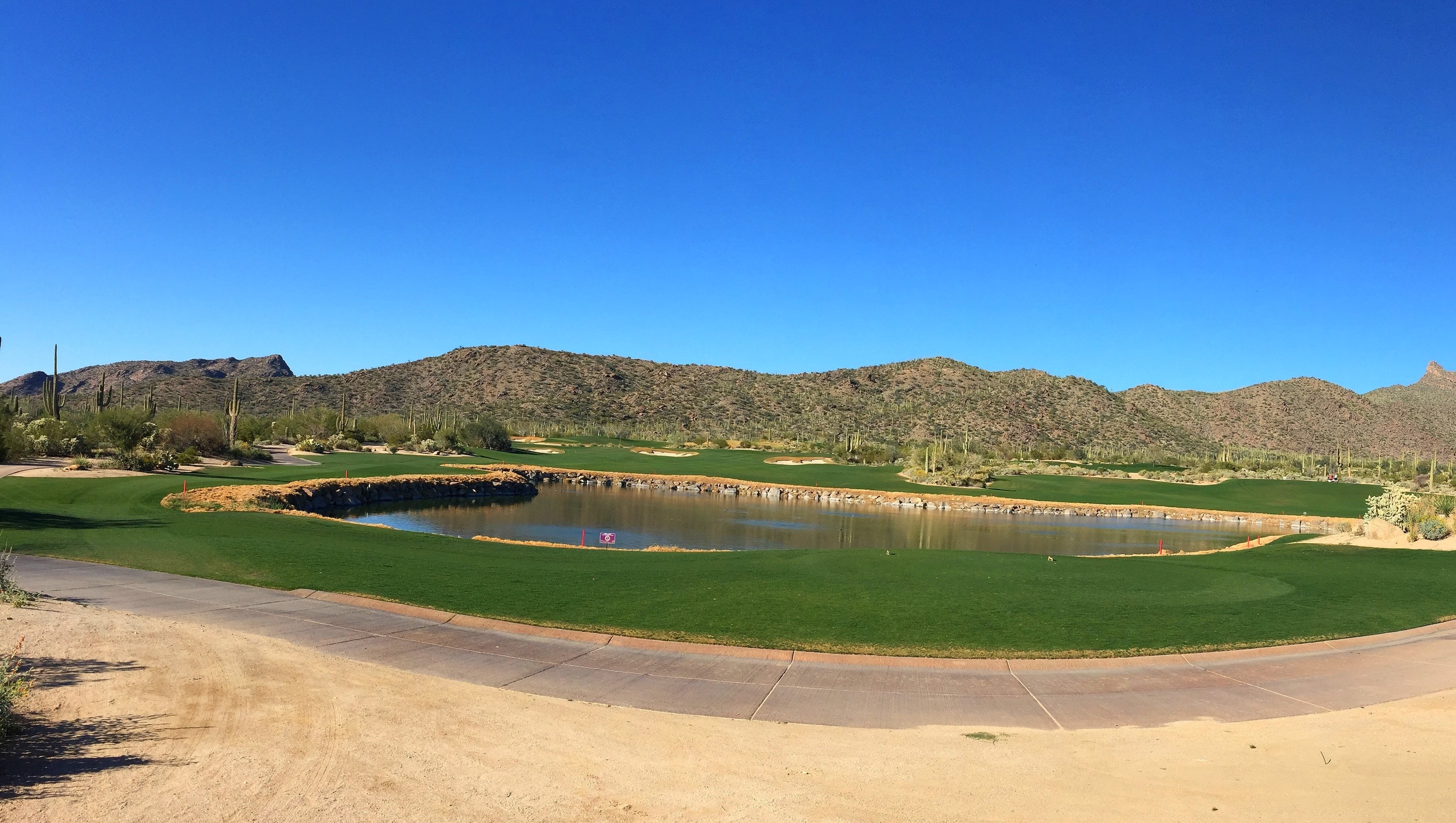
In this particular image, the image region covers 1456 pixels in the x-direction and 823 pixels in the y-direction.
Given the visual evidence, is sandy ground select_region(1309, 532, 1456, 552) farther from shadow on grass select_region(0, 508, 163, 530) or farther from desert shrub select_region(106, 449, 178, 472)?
desert shrub select_region(106, 449, 178, 472)

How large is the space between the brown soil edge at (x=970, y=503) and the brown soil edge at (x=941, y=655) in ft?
102

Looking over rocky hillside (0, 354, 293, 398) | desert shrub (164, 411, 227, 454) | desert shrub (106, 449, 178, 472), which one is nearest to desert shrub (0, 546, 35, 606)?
desert shrub (106, 449, 178, 472)

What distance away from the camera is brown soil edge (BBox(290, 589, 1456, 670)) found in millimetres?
9859

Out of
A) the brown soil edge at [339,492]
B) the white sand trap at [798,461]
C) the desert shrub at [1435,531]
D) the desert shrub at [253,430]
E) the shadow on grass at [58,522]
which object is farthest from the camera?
the white sand trap at [798,461]

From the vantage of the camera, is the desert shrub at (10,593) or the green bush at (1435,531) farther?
the green bush at (1435,531)

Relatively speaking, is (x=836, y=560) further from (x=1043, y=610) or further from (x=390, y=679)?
(x=390, y=679)

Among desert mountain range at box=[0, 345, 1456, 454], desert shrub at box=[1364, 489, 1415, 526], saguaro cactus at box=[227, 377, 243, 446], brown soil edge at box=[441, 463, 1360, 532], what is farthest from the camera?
desert mountain range at box=[0, 345, 1456, 454]

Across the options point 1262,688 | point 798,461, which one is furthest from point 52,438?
point 798,461

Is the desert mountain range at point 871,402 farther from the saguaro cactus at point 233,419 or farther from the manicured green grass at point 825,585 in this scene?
the manicured green grass at point 825,585

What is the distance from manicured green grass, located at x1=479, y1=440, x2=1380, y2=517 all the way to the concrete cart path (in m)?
37.7

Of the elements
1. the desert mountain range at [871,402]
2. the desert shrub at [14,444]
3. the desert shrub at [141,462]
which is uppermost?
the desert mountain range at [871,402]

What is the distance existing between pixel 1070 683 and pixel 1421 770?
3.26m

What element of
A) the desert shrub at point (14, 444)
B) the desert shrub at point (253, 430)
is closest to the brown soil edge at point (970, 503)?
the desert shrub at point (253, 430)

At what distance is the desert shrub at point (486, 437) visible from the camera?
7212 centimetres
